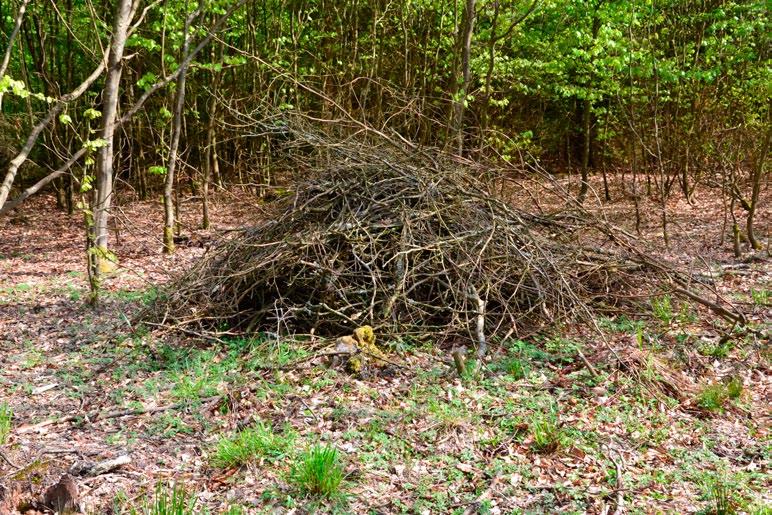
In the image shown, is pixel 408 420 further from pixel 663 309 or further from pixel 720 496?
pixel 663 309

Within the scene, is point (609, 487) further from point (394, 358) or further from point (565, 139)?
point (565, 139)

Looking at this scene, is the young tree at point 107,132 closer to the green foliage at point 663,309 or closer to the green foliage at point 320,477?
the green foliage at point 320,477

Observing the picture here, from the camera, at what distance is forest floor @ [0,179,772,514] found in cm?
330

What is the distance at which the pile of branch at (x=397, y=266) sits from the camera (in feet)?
18.2

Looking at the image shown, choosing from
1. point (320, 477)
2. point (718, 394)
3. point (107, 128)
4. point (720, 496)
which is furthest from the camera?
point (107, 128)

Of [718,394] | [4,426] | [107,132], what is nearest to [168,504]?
[4,426]

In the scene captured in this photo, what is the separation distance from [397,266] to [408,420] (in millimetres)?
1821

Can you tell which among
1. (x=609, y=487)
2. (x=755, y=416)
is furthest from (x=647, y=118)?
(x=609, y=487)

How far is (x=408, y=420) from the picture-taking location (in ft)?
13.3

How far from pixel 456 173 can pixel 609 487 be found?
12.1 ft

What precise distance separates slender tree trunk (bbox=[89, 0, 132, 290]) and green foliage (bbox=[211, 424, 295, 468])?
134 inches

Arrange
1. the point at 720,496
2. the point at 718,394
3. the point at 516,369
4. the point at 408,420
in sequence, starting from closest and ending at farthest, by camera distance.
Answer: the point at 720,496 < the point at 408,420 < the point at 718,394 < the point at 516,369

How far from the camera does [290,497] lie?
3.22m

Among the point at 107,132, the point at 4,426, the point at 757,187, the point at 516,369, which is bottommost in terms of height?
the point at 4,426
